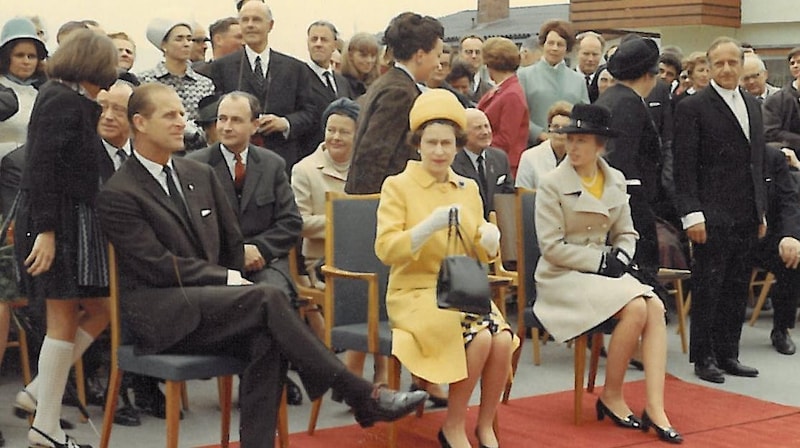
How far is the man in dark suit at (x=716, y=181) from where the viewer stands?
6.26 metres

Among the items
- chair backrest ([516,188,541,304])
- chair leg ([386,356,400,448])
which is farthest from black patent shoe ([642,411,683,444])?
chair leg ([386,356,400,448])

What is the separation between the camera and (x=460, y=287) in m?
4.45

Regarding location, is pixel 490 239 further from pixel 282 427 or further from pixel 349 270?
pixel 282 427

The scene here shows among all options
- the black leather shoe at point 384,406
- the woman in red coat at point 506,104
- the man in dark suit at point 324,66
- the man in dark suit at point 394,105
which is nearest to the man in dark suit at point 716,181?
the woman in red coat at point 506,104

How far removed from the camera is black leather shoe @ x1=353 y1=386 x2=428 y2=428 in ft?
14.1

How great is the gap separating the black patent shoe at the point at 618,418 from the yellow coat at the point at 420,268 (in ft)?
3.13

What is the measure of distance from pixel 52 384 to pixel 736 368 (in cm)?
348

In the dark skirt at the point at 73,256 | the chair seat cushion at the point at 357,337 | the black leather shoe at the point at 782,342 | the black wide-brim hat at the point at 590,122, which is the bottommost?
the black leather shoe at the point at 782,342

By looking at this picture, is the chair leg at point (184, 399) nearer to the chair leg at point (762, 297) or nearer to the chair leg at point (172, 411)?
the chair leg at point (172, 411)

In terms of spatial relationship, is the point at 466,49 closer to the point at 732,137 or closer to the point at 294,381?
the point at 732,137

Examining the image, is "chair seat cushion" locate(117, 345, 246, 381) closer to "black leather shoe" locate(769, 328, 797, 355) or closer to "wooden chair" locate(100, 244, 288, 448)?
"wooden chair" locate(100, 244, 288, 448)

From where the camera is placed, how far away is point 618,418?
5.28m

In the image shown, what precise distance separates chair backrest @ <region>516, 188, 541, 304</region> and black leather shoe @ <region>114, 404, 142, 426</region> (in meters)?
1.75

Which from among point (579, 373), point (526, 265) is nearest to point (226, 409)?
point (579, 373)
